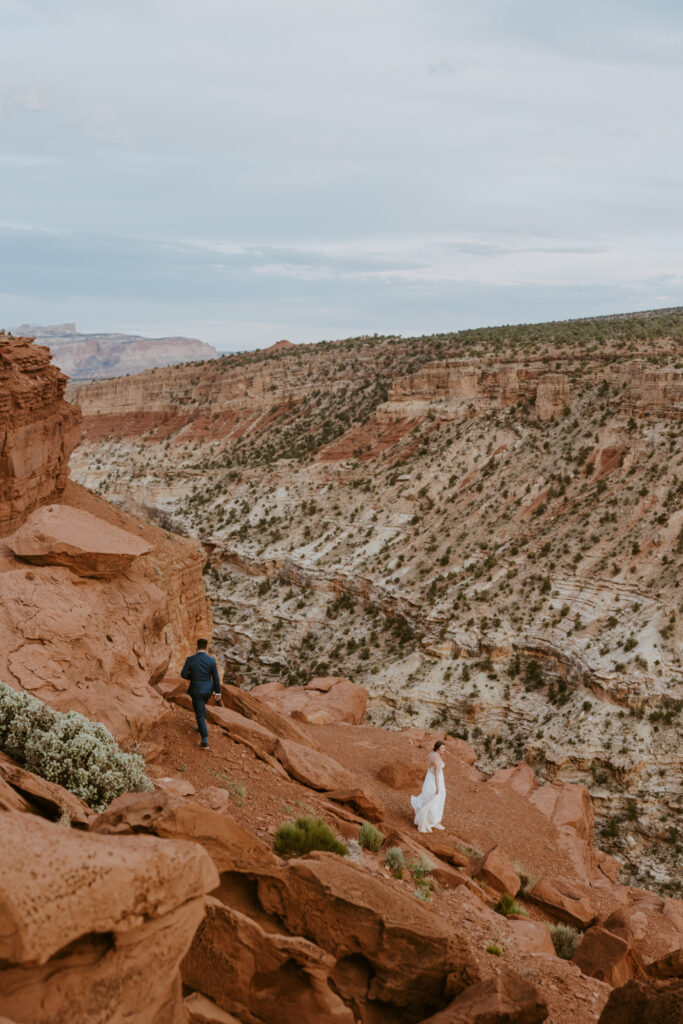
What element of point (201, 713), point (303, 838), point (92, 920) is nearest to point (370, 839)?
point (303, 838)

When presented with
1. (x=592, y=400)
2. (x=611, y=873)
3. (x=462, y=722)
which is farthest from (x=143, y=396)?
(x=611, y=873)

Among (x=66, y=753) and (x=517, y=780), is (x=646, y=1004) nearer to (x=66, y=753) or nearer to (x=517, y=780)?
(x=66, y=753)

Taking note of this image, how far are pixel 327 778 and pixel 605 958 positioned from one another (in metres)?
4.70

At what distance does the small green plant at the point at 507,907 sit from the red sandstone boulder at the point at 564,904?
42.5 inches

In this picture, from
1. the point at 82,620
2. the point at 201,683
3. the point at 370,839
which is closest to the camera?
the point at 82,620

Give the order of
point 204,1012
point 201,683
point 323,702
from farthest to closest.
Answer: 1. point 323,702
2. point 201,683
3. point 204,1012

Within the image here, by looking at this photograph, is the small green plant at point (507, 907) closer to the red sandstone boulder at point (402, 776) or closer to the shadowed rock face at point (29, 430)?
the red sandstone boulder at point (402, 776)

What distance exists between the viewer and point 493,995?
596 centimetres

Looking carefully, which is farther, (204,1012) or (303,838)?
(303,838)

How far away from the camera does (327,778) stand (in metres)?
12.4

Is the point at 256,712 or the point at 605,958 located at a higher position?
the point at 256,712

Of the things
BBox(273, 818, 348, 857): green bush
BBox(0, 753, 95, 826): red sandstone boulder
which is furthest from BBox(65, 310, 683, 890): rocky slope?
BBox(0, 753, 95, 826): red sandstone boulder

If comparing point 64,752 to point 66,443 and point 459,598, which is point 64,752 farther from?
point 459,598

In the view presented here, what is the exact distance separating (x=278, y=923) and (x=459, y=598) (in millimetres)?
25971
